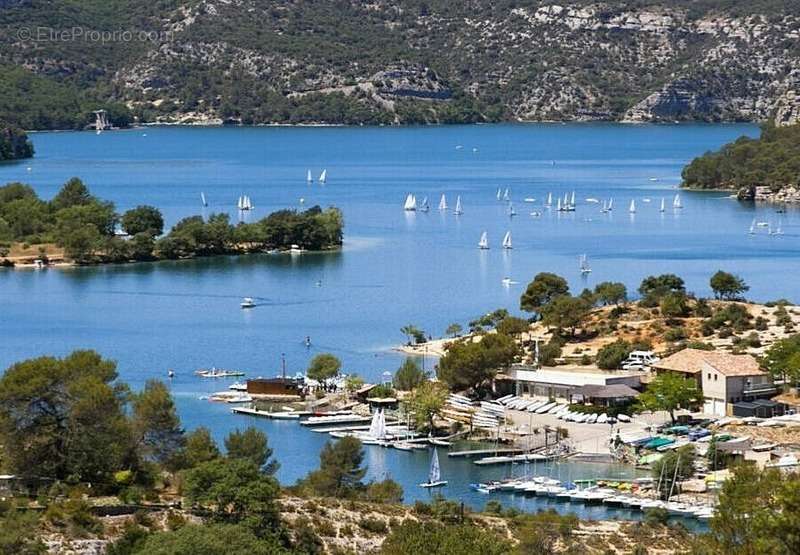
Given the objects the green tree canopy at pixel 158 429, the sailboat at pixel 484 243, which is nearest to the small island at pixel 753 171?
the sailboat at pixel 484 243

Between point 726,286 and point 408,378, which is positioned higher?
point 726,286

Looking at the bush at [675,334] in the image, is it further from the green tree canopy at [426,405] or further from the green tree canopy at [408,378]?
the green tree canopy at [426,405]

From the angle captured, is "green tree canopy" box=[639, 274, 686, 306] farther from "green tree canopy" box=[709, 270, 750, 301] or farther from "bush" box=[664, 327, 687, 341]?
"bush" box=[664, 327, 687, 341]

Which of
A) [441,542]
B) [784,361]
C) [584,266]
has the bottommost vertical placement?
[584,266]

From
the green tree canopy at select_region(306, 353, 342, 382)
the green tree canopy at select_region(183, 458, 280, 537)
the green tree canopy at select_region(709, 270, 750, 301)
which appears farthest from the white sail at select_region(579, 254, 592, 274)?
the green tree canopy at select_region(183, 458, 280, 537)

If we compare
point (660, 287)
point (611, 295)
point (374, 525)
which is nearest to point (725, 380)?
point (611, 295)

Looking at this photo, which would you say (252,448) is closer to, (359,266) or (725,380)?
(725,380)

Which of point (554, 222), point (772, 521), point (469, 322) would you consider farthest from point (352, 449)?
point (554, 222)
